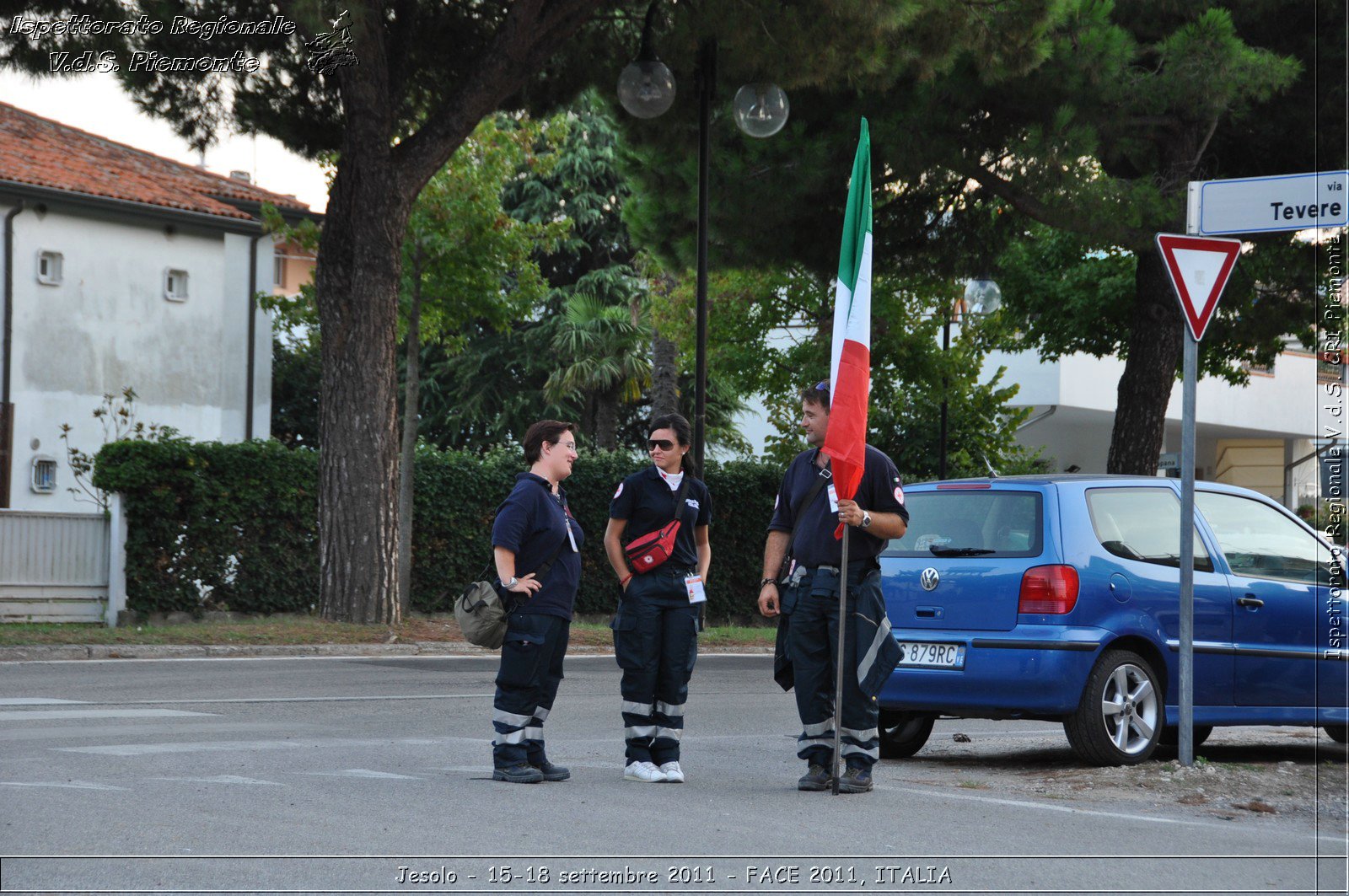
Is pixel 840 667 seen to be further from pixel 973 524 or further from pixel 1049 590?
pixel 973 524

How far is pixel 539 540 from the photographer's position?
307 inches

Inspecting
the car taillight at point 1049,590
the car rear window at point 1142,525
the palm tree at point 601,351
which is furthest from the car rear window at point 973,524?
the palm tree at point 601,351

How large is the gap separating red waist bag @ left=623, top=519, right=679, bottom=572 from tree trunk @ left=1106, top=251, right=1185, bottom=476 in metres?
13.1

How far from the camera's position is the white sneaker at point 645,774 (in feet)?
25.8

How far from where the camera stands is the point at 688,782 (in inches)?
314

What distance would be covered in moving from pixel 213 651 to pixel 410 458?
5996 millimetres

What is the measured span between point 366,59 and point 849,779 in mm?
12165

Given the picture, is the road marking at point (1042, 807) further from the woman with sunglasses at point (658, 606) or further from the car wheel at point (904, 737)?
the car wheel at point (904, 737)

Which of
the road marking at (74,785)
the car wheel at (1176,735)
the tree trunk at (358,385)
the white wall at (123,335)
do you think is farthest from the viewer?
the white wall at (123,335)

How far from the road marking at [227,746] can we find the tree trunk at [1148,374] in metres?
12.2

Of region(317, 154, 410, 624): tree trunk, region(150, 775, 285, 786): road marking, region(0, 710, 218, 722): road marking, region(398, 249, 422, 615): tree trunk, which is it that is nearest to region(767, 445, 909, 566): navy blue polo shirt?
region(150, 775, 285, 786): road marking

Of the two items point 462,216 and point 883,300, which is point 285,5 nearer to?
point 462,216

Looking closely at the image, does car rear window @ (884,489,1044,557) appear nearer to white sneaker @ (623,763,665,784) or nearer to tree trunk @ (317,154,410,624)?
white sneaker @ (623,763,665,784)

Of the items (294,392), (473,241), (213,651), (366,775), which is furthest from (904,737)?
(294,392)
